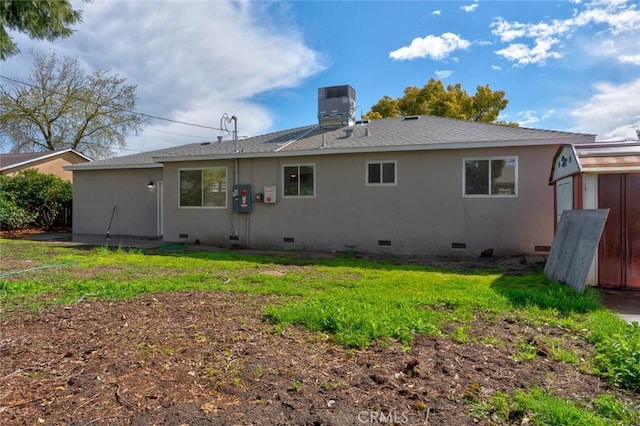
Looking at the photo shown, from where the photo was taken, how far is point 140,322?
12.5 feet

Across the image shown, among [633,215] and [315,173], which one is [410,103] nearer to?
[315,173]

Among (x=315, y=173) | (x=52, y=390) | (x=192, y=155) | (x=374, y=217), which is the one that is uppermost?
(x=192, y=155)

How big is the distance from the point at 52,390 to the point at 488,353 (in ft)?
10.7

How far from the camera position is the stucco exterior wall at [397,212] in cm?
846

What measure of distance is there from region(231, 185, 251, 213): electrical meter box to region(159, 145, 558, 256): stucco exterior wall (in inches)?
8.1

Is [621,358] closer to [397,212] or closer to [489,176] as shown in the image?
[489,176]

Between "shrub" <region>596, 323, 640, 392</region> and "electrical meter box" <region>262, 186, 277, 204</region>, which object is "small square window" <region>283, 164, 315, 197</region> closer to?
"electrical meter box" <region>262, 186, 277, 204</region>

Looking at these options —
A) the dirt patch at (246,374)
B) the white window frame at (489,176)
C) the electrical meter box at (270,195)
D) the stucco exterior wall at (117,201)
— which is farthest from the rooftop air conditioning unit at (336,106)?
the dirt patch at (246,374)

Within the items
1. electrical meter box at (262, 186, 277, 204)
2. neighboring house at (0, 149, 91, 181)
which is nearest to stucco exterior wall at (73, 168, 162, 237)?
electrical meter box at (262, 186, 277, 204)

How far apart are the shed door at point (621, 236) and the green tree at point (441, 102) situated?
18683mm

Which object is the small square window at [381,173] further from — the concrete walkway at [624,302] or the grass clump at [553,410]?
the grass clump at [553,410]

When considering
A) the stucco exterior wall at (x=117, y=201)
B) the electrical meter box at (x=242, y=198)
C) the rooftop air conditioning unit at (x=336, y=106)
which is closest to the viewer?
the electrical meter box at (x=242, y=198)

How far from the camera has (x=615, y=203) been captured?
558 centimetres

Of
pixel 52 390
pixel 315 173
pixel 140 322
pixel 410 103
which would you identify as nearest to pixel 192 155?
pixel 315 173
